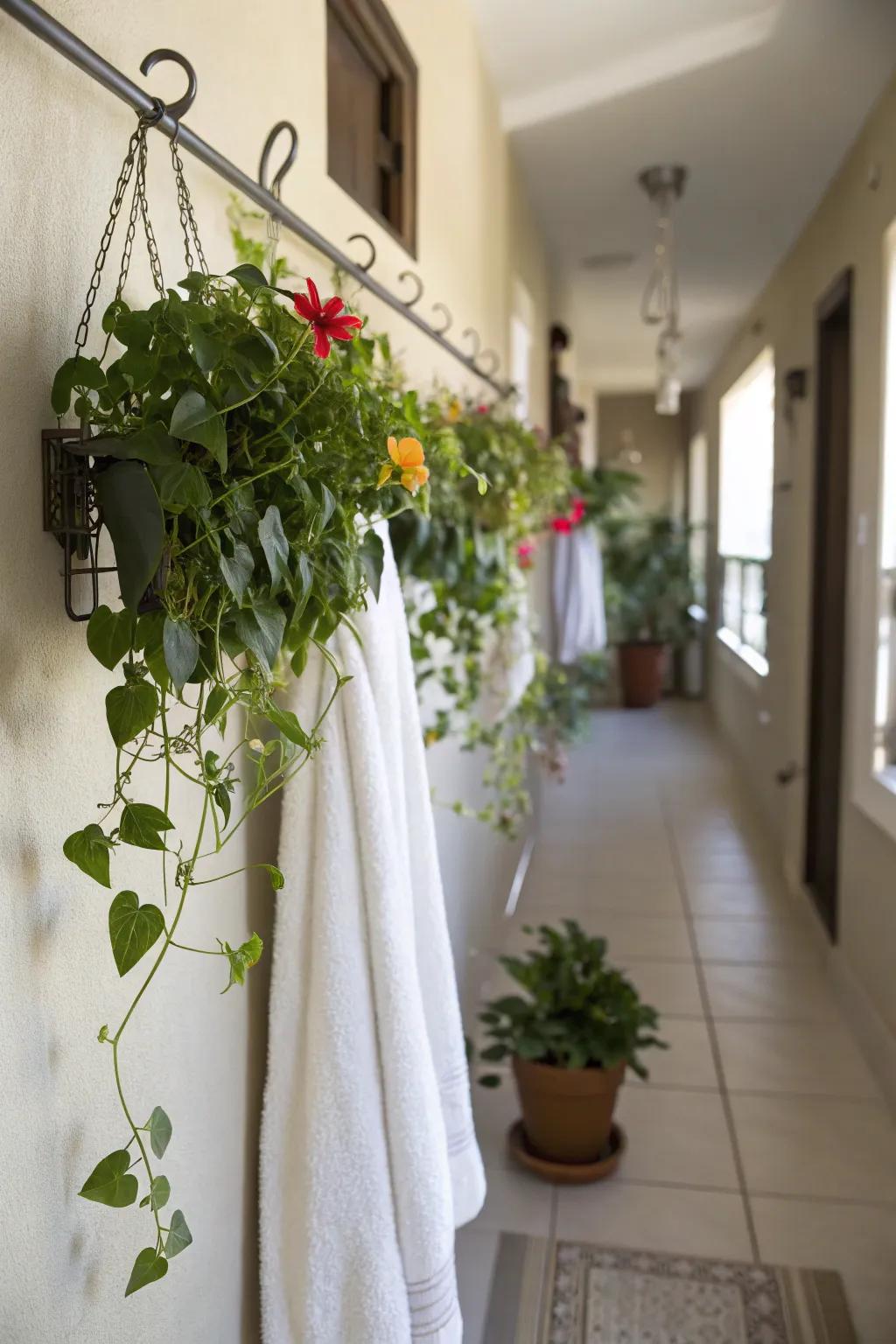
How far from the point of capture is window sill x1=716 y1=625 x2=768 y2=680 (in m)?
5.20

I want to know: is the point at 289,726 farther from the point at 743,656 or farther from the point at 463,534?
the point at 743,656

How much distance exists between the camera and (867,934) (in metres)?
2.75

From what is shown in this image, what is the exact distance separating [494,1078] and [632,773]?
3.81 m

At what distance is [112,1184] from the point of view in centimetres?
79

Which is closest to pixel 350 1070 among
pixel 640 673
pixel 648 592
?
pixel 640 673

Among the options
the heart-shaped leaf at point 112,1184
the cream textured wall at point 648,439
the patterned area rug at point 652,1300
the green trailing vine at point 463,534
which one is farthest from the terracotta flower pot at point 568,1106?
the cream textured wall at point 648,439

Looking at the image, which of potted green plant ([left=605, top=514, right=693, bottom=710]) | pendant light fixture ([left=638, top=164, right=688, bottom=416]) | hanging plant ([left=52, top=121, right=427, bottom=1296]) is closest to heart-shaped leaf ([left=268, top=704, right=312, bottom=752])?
hanging plant ([left=52, top=121, right=427, bottom=1296])

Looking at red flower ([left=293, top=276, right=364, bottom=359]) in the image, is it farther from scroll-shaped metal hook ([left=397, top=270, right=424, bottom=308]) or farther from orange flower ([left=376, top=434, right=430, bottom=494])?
scroll-shaped metal hook ([left=397, top=270, right=424, bottom=308])

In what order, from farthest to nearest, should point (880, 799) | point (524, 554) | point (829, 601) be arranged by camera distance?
point (829, 601) < point (880, 799) < point (524, 554)

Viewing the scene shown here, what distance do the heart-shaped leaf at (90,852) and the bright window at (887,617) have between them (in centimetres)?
229

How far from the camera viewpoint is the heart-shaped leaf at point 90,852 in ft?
2.49

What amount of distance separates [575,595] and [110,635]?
386 cm

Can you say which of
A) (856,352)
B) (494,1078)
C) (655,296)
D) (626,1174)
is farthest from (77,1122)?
(655,296)

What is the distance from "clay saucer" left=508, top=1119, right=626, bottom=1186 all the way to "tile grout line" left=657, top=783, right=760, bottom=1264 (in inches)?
9.3
